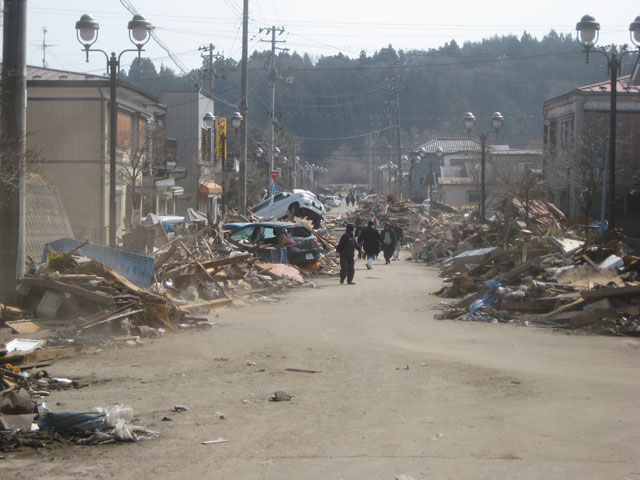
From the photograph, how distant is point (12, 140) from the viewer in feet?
36.4

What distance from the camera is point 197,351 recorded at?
10.8 meters

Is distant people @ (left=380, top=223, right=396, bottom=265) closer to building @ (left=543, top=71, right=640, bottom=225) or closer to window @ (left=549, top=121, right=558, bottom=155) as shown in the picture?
building @ (left=543, top=71, right=640, bottom=225)

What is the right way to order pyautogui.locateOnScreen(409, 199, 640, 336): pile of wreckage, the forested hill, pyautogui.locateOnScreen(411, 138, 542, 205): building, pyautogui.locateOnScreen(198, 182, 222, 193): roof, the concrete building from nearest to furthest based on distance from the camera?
1. pyautogui.locateOnScreen(409, 199, 640, 336): pile of wreckage
2. the concrete building
3. pyautogui.locateOnScreen(411, 138, 542, 205): building
4. pyautogui.locateOnScreen(198, 182, 222, 193): roof
5. the forested hill

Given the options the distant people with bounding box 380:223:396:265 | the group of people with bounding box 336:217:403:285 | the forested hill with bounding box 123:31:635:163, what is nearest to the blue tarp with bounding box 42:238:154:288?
the group of people with bounding box 336:217:403:285

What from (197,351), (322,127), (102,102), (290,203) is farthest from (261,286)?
(322,127)

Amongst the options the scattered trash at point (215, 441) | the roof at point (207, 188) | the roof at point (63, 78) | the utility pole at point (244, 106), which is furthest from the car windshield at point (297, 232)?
the roof at point (207, 188)

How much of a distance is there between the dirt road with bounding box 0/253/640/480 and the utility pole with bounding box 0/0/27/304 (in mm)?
2667

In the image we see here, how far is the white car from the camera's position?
44438 millimetres

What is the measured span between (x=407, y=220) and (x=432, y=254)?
62.8 feet

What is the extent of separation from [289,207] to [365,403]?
3699 cm

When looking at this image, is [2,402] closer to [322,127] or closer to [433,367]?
[433,367]

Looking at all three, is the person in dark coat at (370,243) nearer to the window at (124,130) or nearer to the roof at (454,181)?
the window at (124,130)

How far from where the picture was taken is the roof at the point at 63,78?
2952 centimetres

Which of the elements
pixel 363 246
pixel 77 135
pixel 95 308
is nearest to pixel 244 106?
pixel 77 135
